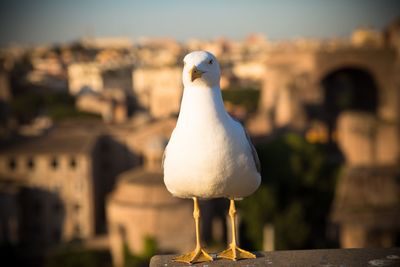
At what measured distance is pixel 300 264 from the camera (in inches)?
127

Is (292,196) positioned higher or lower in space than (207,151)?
lower

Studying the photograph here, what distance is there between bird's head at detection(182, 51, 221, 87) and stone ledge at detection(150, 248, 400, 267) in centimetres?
93

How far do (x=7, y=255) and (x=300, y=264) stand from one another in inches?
648

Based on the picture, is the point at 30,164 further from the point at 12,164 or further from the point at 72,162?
the point at 72,162

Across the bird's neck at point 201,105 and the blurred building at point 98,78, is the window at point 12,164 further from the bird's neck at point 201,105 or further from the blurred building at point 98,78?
the blurred building at point 98,78

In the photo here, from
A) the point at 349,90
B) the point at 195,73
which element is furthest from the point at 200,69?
the point at 349,90

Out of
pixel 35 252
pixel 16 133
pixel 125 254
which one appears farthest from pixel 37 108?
pixel 125 254

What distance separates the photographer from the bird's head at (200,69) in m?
3.06

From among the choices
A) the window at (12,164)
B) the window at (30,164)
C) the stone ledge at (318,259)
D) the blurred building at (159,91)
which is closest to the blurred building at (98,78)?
the blurred building at (159,91)

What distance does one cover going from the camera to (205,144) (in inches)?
120

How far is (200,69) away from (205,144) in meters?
0.36

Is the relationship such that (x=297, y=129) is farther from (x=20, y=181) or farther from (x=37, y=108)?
(x=37, y=108)

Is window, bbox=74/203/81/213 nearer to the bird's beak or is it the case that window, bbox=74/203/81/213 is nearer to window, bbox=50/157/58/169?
window, bbox=50/157/58/169

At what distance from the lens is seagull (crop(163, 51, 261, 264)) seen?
10.0ft
